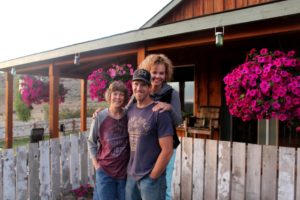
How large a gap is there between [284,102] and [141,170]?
1.68 meters

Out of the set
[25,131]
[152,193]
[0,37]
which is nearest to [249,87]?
[152,193]

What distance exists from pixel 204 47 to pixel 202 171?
270 cm

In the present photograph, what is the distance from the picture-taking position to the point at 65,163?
157 inches

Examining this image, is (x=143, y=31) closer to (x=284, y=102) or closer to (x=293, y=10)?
(x=293, y=10)

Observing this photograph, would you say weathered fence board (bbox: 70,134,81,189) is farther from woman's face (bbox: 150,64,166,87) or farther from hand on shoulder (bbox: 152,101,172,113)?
hand on shoulder (bbox: 152,101,172,113)

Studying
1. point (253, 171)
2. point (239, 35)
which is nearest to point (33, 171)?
point (253, 171)

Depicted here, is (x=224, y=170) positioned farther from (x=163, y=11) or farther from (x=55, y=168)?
(x=163, y=11)

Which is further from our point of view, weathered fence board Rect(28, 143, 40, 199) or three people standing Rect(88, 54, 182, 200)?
weathered fence board Rect(28, 143, 40, 199)

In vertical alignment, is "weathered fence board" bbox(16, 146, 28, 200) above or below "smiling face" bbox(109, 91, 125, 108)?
below

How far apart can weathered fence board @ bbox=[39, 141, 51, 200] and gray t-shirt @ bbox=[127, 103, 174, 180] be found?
2157 millimetres

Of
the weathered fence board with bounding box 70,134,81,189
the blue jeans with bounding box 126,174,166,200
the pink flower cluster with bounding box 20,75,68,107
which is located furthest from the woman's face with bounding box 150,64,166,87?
the pink flower cluster with bounding box 20,75,68,107

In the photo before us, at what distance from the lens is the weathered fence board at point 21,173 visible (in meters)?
3.30

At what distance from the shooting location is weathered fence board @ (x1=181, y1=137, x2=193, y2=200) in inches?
138

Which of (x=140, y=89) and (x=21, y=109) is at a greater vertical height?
(x=140, y=89)
